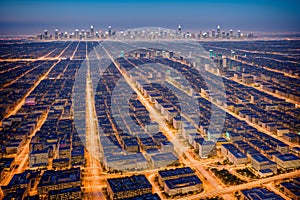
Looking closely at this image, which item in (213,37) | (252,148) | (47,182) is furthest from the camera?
(213,37)

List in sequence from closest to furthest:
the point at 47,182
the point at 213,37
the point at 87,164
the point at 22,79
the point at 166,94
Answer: the point at 47,182
the point at 87,164
the point at 166,94
the point at 22,79
the point at 213,37

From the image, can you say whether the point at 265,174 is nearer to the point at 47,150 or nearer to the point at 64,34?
the point at 47,150

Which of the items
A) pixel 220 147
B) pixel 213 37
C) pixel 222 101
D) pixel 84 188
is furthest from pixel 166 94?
pixel 213 37

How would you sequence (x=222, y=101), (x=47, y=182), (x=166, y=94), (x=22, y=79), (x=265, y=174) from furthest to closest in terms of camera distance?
(x=22, y=79) < (x=166, y=94) < (x=222, y=101) < (x=265, y=174) < (x=47, y=182)

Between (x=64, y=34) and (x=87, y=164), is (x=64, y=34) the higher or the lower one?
the higher one

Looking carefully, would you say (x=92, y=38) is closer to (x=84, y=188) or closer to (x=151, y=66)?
(x=151, y=66)

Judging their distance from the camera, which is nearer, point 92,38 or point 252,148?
point 252,148

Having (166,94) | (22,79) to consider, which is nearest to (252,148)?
(166,94)

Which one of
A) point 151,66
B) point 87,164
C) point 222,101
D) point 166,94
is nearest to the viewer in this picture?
point 87,164

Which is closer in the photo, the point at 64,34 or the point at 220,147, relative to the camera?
the point at 220,147
